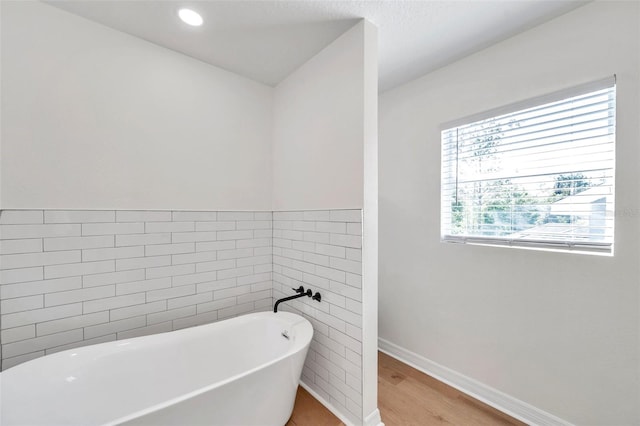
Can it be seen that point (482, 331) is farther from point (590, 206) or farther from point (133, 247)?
point (133, 247)

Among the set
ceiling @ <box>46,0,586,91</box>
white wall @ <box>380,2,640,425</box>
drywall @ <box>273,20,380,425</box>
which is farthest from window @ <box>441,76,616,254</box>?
drywall @ <box>273,20,380,425</box>

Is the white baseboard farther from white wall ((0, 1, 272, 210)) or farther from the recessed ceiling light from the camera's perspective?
the recessed ceiling light

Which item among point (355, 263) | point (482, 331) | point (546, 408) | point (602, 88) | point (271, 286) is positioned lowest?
point (546, 408)

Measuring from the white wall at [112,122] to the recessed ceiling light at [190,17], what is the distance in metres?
0.42

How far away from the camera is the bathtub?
118 cm

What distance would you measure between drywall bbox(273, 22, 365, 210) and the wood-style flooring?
1.46 m

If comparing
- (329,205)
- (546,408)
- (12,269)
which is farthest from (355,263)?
(12,269)

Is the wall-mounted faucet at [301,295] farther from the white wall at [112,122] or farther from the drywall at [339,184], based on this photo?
the white wall at [112,122]

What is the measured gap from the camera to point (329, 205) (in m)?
1.87

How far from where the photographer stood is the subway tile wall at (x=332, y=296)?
1679 mm

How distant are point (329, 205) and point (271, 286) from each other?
1104mm

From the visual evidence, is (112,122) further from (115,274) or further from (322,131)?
(322,131)

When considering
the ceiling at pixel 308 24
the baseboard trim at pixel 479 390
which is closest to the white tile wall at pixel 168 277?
the baseboard trim at pixel 479 390

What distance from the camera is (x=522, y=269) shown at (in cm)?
174
